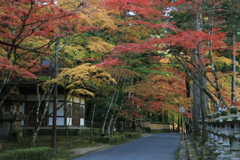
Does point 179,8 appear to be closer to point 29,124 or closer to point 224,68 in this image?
point 224,68

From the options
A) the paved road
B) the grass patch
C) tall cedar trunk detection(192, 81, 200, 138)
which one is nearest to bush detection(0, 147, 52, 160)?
the grass patch

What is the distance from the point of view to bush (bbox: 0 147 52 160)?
32.7 feet

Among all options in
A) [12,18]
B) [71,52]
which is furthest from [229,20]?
[12,18]

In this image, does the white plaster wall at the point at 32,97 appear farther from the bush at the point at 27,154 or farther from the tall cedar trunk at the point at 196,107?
the tall cedar trunk at the point at 196,107

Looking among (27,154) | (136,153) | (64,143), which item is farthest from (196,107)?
(27,154)

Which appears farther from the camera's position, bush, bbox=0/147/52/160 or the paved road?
the paved road

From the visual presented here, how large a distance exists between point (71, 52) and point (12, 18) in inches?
229

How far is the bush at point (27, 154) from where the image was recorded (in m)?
9.96

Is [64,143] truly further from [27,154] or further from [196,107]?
[196,107]

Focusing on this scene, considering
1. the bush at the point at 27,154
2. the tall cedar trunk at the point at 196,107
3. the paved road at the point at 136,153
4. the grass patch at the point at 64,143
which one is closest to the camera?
the bush at the point at 27,154

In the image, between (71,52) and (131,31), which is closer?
(71,52)

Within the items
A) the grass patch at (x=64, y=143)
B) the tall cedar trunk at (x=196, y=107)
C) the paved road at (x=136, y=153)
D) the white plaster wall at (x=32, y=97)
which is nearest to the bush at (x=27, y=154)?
the grass patch at (x=64, y=143)

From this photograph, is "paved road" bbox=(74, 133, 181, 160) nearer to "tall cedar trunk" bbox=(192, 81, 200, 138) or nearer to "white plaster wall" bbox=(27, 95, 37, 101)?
"tall cedar trunk" bbox=(192, 81, 200, 138)

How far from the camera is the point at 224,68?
2392 centimetres
